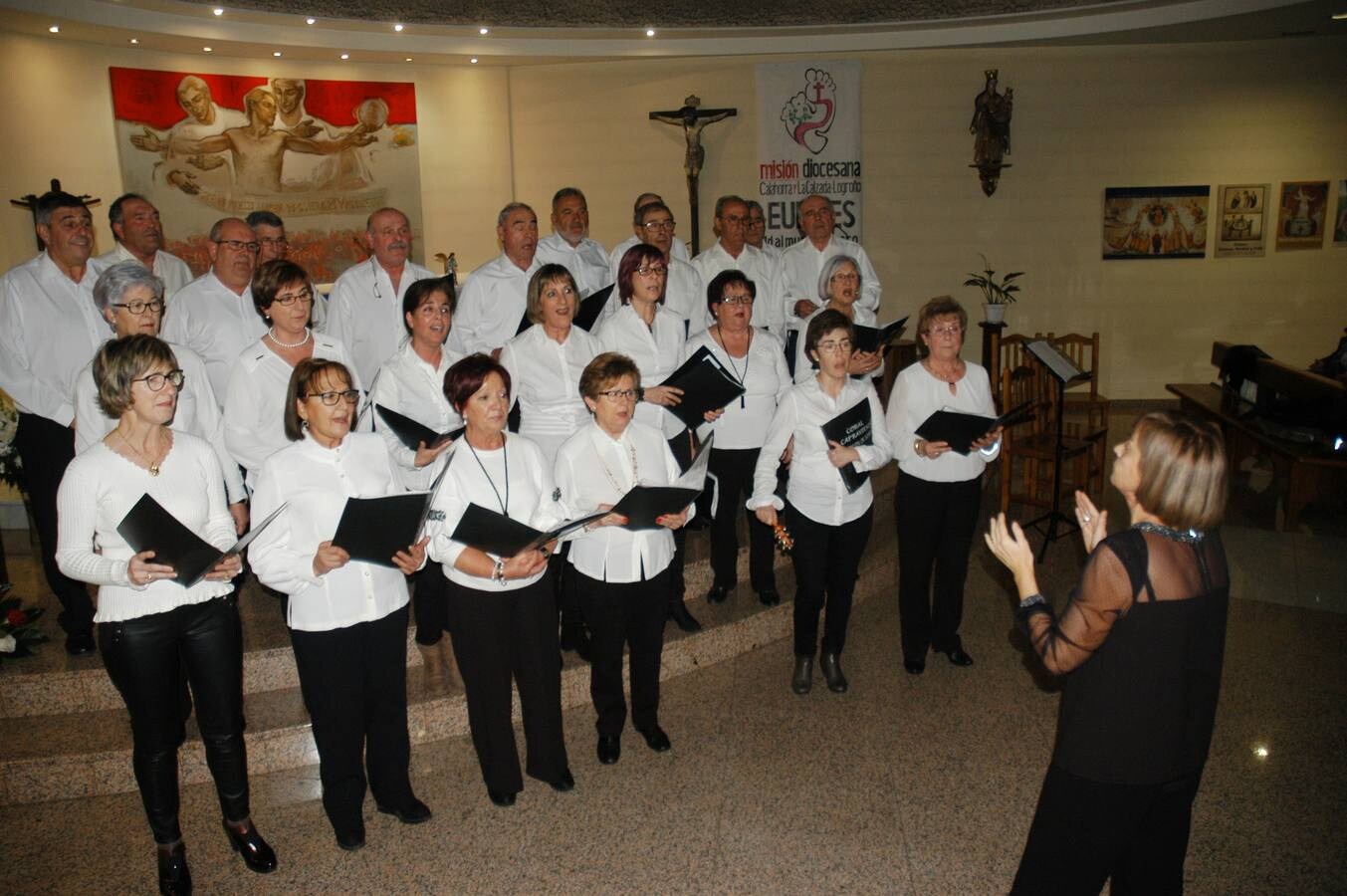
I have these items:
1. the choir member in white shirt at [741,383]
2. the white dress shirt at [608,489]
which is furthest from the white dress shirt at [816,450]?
the white dress shirt at [608,489]

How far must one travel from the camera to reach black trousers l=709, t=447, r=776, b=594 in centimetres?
480

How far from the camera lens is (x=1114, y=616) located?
2172mm

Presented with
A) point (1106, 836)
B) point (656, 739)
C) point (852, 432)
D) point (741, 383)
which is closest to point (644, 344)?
point (741, 383)

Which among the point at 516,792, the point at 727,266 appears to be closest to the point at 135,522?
the point at 516,792

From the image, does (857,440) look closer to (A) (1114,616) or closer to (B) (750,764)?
(B) (750,764)

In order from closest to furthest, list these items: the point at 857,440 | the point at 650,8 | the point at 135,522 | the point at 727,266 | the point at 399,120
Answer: the point at 135,522 → the point at 857,440 → the point at 727,266 → the point at 650,8 → the point at 399,120

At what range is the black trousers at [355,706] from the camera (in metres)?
3.17

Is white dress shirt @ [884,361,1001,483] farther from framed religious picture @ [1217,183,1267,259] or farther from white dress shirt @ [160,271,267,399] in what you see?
framed religious picture @ [1217,183,1267,259]

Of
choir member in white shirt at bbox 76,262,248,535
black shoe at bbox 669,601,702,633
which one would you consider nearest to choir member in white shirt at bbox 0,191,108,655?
choir member in white shirt at bbox 76,262,248,535

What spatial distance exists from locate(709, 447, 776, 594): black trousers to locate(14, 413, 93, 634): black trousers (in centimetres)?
285

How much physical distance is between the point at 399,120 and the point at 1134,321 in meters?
7.72

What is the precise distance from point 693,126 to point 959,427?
6.48 meters

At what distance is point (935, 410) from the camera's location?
428 cm

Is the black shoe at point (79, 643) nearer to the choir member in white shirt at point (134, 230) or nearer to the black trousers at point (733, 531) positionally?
the choir member in white shirt at point (134, 230)
